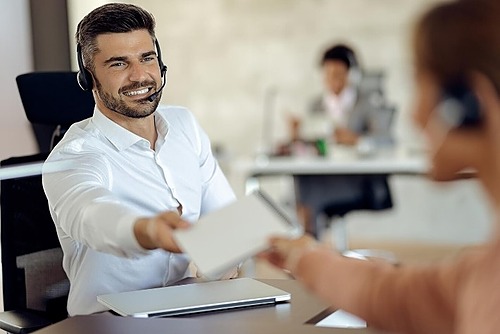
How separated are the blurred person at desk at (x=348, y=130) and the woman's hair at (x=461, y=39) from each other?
134 inches

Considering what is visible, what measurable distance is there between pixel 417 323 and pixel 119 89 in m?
1.14

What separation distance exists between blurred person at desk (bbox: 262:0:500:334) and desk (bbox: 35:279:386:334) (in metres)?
0.40

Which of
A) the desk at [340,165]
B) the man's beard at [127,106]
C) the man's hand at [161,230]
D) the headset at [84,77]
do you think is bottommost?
the desk at [340,165]

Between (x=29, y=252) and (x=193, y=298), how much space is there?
64 cm

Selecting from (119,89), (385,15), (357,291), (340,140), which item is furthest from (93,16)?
(385,15)

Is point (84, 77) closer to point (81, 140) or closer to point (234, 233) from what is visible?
point (81, 140)

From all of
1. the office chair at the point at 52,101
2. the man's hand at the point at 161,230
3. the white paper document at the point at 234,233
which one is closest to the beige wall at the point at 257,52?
the office chair at the point at 52,101

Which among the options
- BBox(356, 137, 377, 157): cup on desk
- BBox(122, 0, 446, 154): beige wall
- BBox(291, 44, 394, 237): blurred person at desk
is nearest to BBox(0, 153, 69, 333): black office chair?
BBox(291, 44, 394, 237): blurred person at desk

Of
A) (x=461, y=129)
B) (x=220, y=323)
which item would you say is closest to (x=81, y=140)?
(x=220, y=323)

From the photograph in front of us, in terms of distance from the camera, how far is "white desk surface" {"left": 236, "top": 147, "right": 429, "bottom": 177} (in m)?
4.11

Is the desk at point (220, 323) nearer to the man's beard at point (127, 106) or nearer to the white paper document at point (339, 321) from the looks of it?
the white paper document at point (339, 321)

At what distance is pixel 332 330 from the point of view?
1302 mm

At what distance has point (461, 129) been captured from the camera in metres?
0.80

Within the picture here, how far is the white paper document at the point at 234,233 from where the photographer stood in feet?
3.30
